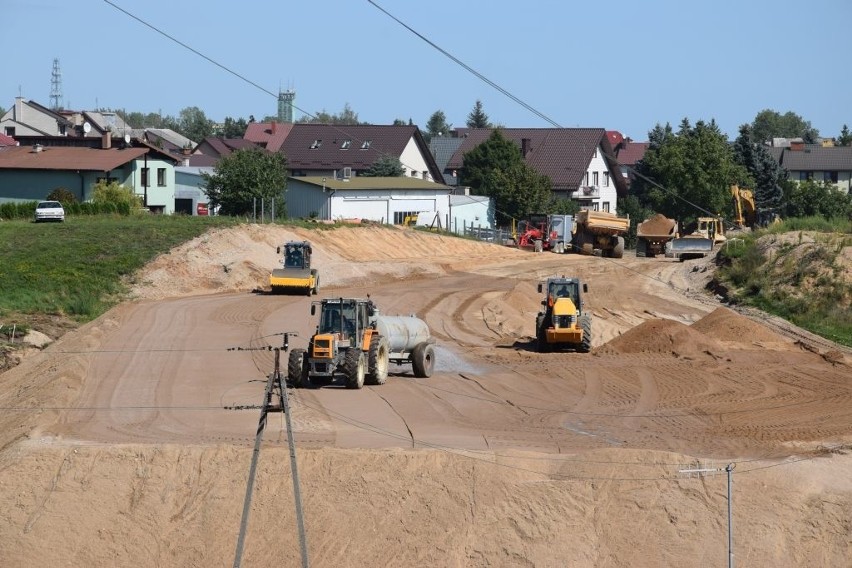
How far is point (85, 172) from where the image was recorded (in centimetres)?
7256

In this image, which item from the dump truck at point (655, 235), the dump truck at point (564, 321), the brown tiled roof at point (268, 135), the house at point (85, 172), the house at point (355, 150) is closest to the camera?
the dump truck at point (564, 321)

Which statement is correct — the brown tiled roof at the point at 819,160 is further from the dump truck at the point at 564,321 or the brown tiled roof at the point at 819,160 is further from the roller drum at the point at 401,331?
the roller drum at the point at 401,331

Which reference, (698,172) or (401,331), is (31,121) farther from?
(401,331)

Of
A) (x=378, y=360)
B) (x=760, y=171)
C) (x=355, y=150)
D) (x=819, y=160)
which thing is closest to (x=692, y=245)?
(x=760, y=171)

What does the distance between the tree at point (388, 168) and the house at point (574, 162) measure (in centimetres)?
948

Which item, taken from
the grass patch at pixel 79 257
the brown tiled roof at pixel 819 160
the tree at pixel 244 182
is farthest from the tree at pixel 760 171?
the grass patch at pixel 79 257

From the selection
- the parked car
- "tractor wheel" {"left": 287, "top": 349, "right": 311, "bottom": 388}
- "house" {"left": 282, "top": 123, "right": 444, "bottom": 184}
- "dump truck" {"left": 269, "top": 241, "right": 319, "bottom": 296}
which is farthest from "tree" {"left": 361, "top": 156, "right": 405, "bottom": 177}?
"tractor wheel" {"left": 287, "top": 349, "right": 311, "bottom": 388}

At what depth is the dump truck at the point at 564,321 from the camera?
3406 centimetres

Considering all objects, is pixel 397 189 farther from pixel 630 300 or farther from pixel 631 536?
pixel 631 536

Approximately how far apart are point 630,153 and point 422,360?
109157mm

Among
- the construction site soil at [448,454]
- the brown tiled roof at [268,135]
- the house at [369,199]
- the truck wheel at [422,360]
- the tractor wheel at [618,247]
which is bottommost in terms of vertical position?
the construction site soil at [448,454]

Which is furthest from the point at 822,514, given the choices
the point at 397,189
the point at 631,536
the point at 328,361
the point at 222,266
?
the point at 397,189

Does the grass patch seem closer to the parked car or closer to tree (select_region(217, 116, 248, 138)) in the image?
the parked car

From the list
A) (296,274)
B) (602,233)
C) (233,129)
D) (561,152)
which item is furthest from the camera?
(233,129)
